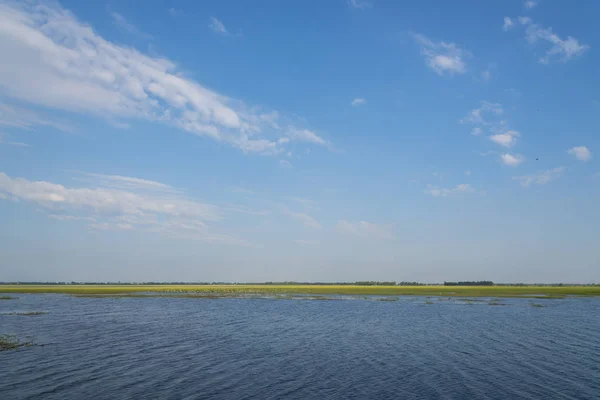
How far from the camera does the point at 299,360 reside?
28.8m

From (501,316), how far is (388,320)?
1845cm

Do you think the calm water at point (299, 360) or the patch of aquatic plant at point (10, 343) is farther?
the patch of aquatic plant at point (10, 343)

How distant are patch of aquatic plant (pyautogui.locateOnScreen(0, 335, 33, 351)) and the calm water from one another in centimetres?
131

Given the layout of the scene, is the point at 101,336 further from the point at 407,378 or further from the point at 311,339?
the point at 407,378

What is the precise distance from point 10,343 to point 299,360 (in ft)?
77.4

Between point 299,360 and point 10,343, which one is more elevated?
point 10,343

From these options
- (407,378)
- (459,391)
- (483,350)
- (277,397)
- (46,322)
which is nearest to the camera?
(277,397)

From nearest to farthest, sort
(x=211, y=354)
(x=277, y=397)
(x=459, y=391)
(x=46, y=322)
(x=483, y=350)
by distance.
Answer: (x=277, y=397), (x=459, y=391), (x=211, y=354), (x=483, y=350), (x=46, y=322)

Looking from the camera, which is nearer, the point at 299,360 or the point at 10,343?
the point at 299,360

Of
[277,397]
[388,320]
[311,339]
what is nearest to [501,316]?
[388,320]

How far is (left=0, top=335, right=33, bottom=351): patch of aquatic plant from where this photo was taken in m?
31.1

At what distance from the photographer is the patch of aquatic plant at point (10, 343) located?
31.1 m

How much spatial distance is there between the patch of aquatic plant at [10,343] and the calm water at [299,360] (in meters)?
1.31

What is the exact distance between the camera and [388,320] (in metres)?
53.0
